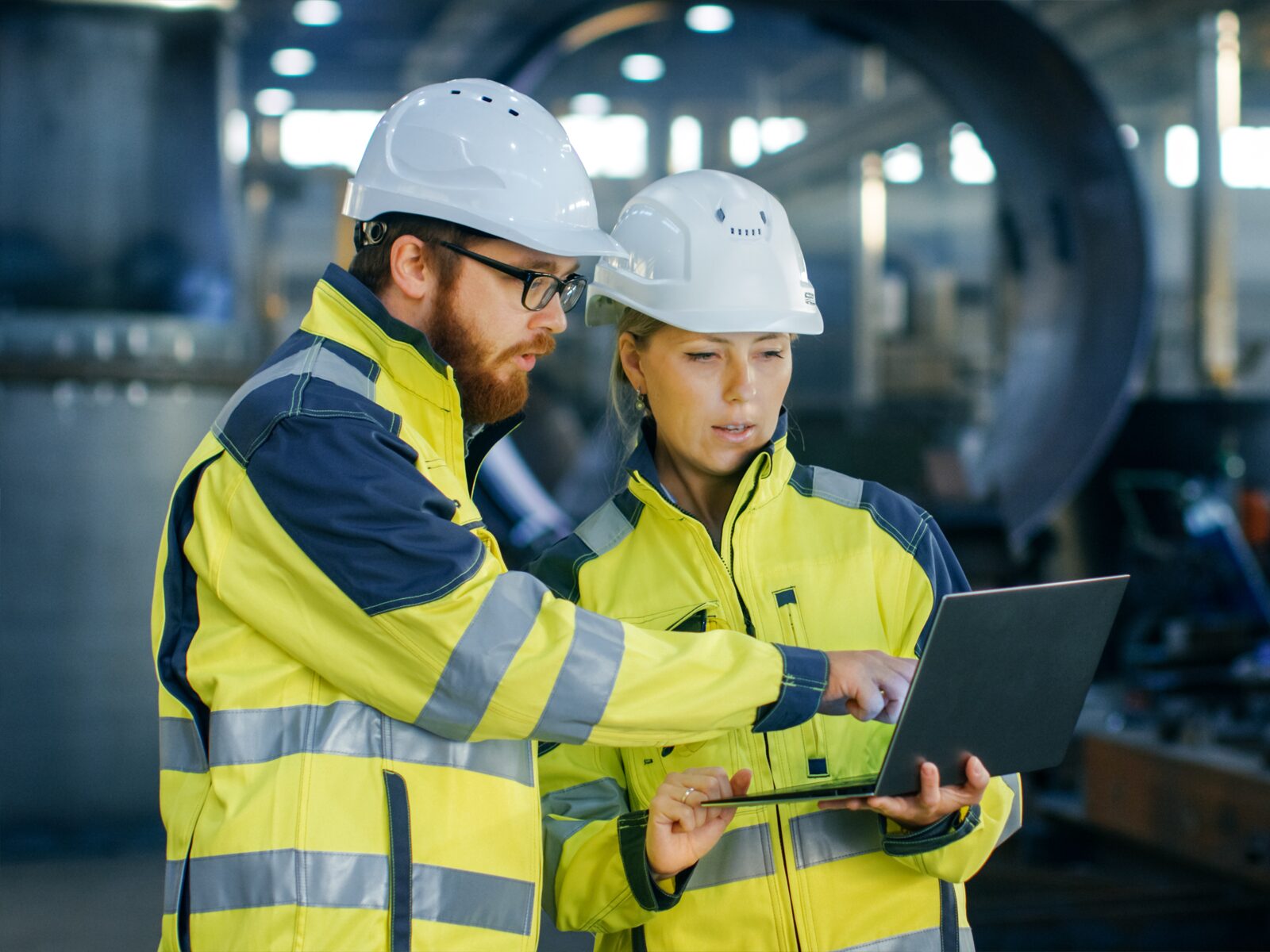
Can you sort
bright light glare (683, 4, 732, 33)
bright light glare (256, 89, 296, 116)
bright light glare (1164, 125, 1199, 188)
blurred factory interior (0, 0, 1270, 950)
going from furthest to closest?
bright light glare (256, 89, 296, 116) < bright light glare (1164, 125, 1199, 188) < bright light glare (683, 4, 732, 33) < blurred factory interior (0, 0, 1270, 950)

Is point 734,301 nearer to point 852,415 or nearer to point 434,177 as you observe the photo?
point 434,177

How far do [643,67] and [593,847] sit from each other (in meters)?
13.6

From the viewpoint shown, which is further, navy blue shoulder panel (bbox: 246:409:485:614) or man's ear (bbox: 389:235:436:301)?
man's ear (bbox: 389:235:436:301)

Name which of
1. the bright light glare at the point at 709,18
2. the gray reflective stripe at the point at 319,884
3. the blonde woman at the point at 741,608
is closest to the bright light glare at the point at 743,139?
the bright light glare at the point at 709,18

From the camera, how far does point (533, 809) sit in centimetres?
154

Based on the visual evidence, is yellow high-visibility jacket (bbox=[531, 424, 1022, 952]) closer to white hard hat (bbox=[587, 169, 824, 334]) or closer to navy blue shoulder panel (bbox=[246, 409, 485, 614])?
white hard hat (bbox=[587, 169, 824, 334])

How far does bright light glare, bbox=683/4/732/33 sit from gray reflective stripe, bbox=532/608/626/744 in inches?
216

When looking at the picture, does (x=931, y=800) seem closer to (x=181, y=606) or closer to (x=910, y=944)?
(x=910, y=944)

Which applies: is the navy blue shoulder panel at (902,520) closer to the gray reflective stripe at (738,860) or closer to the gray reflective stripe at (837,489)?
the gray reflective stripe at (837,489)

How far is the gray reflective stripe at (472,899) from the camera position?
1.42 m

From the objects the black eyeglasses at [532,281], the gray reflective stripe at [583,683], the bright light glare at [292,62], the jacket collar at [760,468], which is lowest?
the gray reflective stripe at [583,683]

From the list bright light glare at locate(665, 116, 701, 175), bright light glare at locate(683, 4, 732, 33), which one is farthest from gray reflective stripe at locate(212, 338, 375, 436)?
bright light glare at locate(665, 116, 701, 175)

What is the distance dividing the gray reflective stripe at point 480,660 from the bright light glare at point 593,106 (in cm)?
1380

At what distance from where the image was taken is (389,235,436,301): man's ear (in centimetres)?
162
